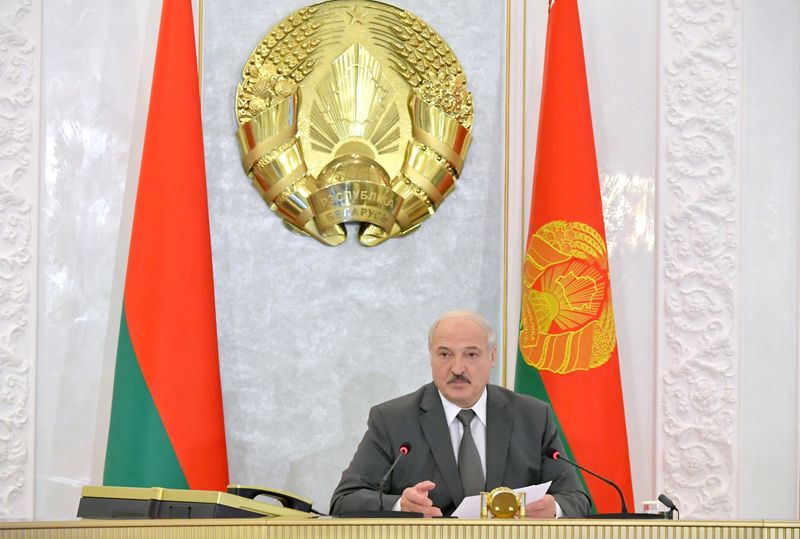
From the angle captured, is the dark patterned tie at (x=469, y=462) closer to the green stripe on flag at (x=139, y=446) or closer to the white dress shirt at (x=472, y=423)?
the white dress shirt at (x=472, y=423)

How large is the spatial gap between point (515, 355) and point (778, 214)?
50.6 inches

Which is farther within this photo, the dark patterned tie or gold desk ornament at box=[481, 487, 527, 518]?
the dark patterned tie

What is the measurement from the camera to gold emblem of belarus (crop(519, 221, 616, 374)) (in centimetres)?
417

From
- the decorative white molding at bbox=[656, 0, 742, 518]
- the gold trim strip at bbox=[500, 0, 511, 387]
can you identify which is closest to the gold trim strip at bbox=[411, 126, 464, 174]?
the gold trim strip at bbox=[500, 0, 511, 387]

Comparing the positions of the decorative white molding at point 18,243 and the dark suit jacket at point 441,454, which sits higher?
the decorative white molding at point 18,243

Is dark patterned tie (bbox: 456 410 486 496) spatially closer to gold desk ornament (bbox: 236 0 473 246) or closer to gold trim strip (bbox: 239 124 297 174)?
gold desk ornament (bbox: 236 0 473 246)

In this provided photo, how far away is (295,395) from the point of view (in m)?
4.60

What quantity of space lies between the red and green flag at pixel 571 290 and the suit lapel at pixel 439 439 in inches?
34.1

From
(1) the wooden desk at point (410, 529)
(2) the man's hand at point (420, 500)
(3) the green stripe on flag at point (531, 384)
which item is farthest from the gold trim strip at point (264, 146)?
(1) the wooden desk at point (410, 529)

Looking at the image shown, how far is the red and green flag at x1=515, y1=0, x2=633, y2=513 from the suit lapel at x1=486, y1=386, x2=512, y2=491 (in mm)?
757

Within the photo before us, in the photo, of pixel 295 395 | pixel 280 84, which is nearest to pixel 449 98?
pixel 280 84

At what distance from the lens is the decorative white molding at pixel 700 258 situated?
455cm

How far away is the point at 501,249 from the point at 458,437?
4.80 ft

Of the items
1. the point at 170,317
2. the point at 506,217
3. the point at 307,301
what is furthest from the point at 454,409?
the point at 506,217
